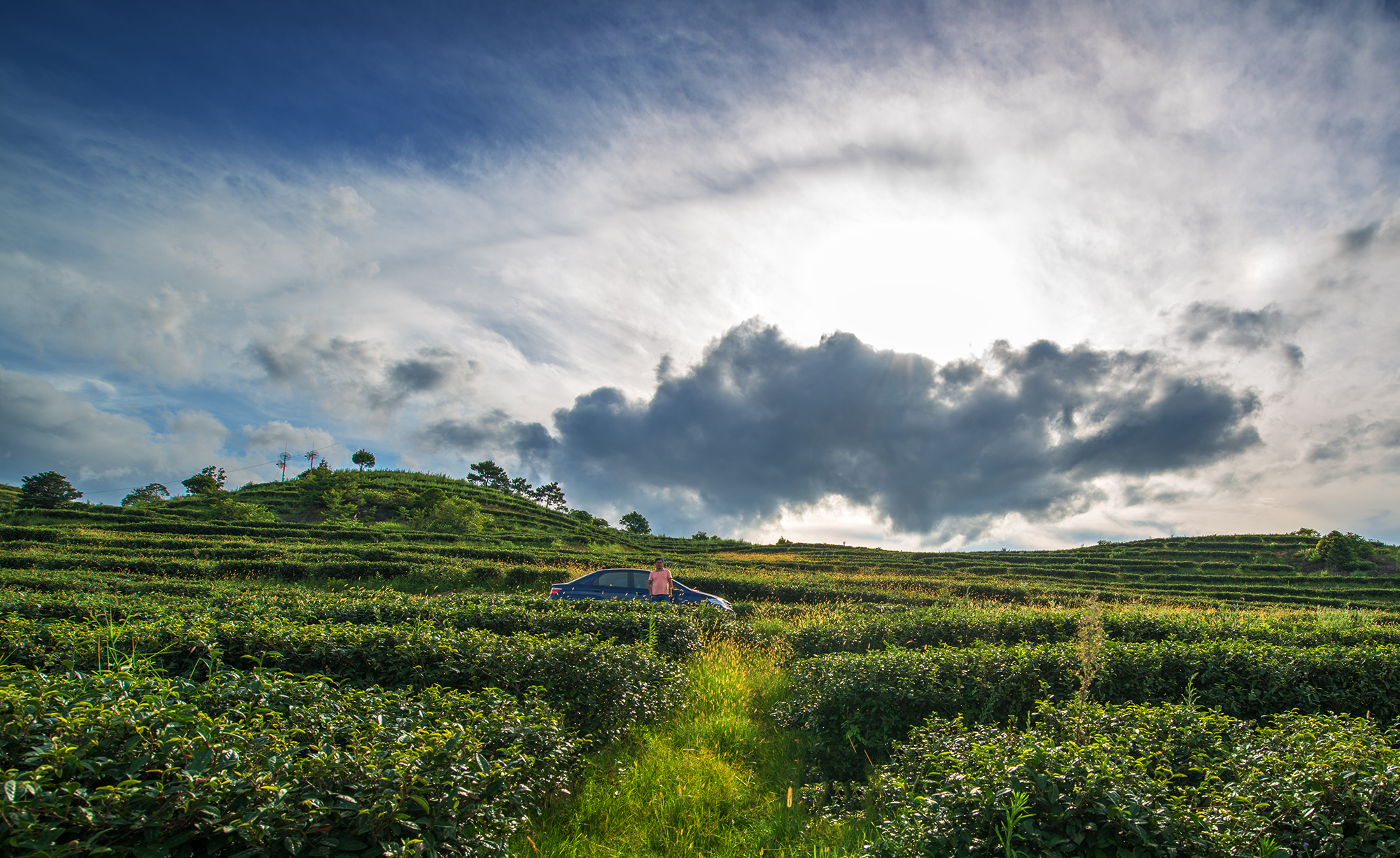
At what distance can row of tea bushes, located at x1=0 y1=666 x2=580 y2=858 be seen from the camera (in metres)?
2.83

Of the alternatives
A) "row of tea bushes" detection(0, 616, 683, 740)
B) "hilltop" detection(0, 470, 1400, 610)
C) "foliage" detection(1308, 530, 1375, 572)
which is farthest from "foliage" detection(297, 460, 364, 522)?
"foliage" detection(1308, 530, 1375, 572)

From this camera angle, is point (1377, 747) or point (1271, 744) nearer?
point (1377, 747)

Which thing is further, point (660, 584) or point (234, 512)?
point (234, 512)

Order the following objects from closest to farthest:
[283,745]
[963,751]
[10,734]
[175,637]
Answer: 1. [10,734]
2. [283,745]
3. [963,751]
4. [175,637]

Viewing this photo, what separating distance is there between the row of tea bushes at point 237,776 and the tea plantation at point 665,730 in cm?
2

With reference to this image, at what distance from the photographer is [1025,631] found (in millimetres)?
12094

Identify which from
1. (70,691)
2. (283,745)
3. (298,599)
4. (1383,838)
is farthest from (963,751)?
(298,599)

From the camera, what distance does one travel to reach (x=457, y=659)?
22.0ft

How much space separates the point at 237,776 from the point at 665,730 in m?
4.83

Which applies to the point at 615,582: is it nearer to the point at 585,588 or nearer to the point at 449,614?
the point at 585,588

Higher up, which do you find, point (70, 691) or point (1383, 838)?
point (70, 691)

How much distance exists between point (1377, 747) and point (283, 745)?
7333mm

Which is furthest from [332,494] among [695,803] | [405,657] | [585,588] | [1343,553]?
[1343,553]

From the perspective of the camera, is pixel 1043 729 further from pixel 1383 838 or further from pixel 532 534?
pixel 532 534
